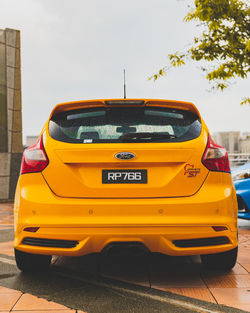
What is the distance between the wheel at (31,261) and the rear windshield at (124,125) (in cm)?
115

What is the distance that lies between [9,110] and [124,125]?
37.0 ft

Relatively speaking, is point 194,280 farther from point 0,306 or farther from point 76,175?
point 0,306

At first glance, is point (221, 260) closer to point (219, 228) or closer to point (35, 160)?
point (219, 228)

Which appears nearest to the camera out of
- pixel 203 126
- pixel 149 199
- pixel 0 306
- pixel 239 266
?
pixel 0 306

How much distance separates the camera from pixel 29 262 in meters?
3.88

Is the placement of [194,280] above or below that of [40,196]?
below

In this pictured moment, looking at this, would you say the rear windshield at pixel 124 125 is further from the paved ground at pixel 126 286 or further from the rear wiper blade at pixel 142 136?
the paved ground at pixel 126 286

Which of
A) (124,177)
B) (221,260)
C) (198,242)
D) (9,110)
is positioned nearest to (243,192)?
(221,260)

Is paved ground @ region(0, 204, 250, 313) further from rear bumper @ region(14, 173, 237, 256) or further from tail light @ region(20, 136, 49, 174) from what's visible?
tail light @ region(20, 136, 49, 174)

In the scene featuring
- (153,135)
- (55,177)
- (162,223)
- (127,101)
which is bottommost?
(162,223)

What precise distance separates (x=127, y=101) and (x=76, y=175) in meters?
0.84

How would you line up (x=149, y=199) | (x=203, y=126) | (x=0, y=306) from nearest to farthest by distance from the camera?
(x=0, y=306) → (x=149, y=199) → (x=203, y=126)

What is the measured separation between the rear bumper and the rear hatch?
76mm

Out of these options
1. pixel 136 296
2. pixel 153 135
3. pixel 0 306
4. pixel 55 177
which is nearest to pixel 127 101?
pixel 153 135
